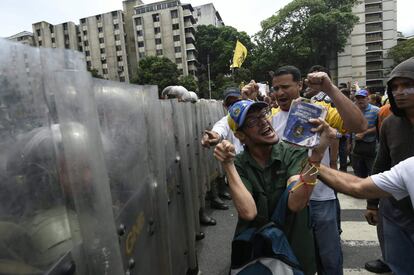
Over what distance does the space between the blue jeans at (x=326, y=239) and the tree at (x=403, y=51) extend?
53020mm

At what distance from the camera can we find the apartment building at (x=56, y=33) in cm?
6084

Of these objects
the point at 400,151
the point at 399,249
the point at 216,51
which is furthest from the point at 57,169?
the point at 216,51

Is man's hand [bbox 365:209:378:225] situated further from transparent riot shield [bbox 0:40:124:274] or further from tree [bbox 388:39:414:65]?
tree [bbox 388:39:414:65]

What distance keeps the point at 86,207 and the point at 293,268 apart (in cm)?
102

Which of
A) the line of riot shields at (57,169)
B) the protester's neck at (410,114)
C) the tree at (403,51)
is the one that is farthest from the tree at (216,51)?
the line of riot shields at (57,169)

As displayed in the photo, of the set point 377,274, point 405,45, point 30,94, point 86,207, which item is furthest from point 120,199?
point 405,45

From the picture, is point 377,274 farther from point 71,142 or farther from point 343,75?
point 343,75

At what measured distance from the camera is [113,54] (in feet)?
191

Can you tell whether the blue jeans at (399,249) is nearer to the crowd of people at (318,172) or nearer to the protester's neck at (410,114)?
the crowd of people at (318,172)

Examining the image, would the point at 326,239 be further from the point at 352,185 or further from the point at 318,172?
the point at 318,172

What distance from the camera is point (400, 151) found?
7.18 ft

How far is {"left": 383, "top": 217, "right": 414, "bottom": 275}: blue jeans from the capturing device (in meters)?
2.16

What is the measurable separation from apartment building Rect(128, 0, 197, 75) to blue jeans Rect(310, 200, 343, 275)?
52475 millimetres

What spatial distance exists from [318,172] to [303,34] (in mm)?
44304
